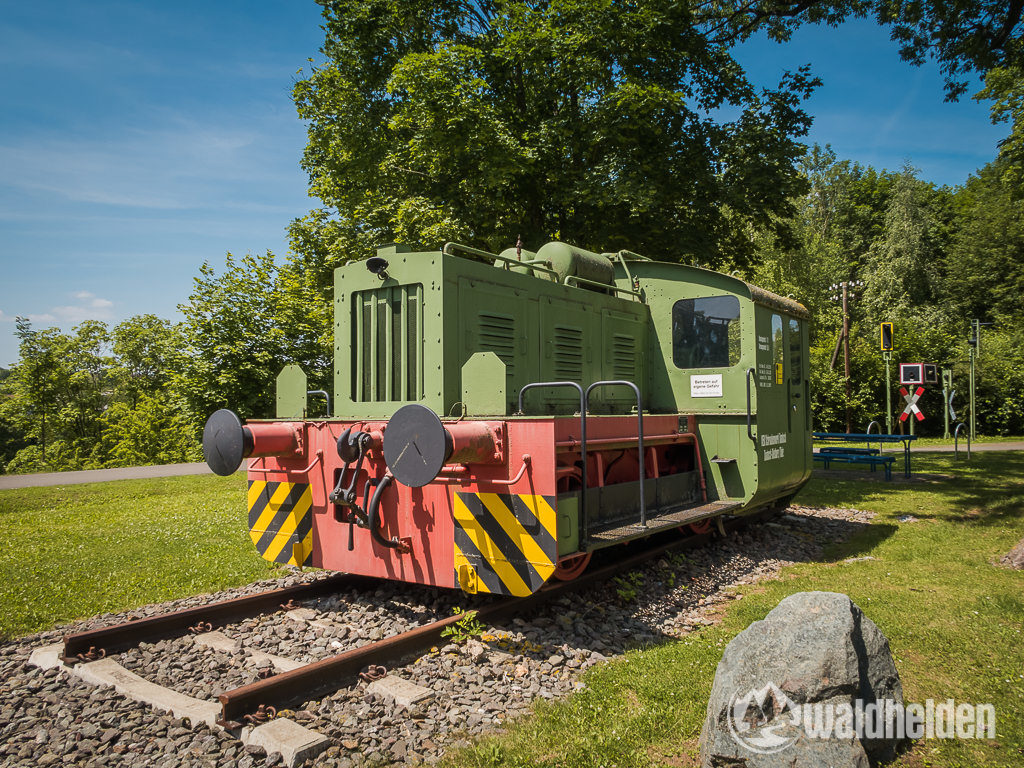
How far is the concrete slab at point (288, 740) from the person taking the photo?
9.69 feet

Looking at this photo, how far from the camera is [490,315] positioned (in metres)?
5.55

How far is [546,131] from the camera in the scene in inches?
446

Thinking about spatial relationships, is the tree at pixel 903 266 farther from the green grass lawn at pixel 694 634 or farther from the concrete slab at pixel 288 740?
the concrete slab at pixel 288 740

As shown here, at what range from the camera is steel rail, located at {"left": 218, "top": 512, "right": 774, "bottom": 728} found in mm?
3314

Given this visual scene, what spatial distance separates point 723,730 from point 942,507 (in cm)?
995

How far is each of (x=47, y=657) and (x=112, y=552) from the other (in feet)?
12.3

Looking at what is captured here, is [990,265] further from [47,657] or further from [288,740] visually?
[47,657]

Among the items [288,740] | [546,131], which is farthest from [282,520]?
[546,131]

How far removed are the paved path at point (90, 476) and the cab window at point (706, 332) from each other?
1352 centimetres

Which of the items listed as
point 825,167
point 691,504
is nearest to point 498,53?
point 691,504

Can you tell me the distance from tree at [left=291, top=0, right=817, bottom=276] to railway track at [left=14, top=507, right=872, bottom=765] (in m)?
7.35

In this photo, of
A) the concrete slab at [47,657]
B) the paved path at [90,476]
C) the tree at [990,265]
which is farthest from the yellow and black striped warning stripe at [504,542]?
the tree at [990,265]

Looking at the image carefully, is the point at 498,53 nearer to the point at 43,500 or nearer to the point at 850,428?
the point at 43,500

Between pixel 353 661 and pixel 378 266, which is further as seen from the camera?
pixel 378 266
